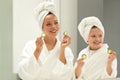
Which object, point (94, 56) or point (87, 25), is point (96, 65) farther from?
point (87, 25)

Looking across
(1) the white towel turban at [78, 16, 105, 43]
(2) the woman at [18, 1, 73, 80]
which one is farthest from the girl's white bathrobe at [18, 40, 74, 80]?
(1) the white towel turban at [78, 16, 105, 43]

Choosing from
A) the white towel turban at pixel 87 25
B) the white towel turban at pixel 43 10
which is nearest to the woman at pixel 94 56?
the white towel turban at pixel 87 25

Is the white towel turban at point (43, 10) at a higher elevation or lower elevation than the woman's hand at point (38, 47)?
higher

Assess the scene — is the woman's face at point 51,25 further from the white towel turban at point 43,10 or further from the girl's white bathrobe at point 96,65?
the girl's white bathrobe at point 96,65

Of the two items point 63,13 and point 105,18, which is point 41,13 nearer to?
point 63,13

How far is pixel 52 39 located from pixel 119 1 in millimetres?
296

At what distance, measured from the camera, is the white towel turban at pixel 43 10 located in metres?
0.61

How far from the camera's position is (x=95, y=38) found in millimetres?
665

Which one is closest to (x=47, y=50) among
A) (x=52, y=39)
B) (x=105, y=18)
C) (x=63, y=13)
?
(x=52, y=39)

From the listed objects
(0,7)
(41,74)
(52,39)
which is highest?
(0,7)

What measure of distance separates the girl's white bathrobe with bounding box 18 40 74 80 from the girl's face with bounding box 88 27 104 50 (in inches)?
4.4

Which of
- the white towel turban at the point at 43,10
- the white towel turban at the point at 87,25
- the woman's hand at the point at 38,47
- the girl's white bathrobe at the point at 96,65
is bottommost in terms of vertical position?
the girl's white bathrobe at the point at 96,65

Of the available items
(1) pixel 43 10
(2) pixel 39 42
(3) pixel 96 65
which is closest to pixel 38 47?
(2) pixel 39 42

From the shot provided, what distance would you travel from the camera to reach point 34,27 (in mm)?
665
